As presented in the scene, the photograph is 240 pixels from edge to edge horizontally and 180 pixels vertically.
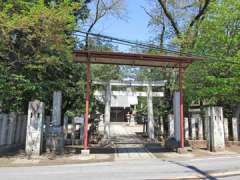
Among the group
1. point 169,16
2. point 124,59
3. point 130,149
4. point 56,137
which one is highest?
point 169,16

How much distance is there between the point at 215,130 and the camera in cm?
1628

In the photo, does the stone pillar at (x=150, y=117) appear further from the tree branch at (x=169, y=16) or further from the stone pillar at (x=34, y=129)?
the stone pillar at (x=34, y=129)

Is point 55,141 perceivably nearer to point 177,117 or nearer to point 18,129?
point 18,129

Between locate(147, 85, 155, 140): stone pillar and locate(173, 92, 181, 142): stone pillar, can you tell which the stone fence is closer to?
locate(173, 92, 181, 142): stone pillar

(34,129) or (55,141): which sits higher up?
(34,129)

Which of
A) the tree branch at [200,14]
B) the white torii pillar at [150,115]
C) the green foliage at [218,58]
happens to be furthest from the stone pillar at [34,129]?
the tree branch at [200,14]

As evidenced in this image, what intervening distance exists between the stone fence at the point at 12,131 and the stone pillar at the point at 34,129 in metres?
1.77

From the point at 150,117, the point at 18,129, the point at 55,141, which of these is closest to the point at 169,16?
the point at 150,117

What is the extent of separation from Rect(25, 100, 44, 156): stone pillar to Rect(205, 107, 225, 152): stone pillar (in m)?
9.75

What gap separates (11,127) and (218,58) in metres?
13.9

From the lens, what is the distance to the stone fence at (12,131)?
15.2 metres

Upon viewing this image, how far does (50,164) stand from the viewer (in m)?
12.1

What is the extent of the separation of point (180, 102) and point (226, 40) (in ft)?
20.5

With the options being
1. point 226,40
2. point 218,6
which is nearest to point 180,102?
point 226,40
